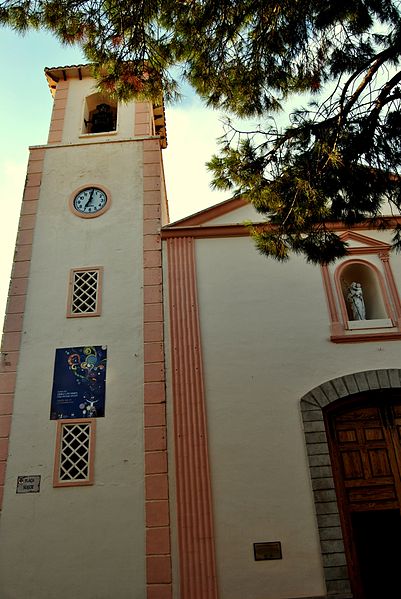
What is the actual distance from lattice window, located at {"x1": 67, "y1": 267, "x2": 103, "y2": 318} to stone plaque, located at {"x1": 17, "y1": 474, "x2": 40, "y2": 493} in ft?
8.49

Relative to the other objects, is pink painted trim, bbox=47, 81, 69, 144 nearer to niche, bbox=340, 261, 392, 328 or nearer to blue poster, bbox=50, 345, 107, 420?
blue poster, bbox=50, 345, 107, 420

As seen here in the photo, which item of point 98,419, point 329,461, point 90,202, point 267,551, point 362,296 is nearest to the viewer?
point 267,551

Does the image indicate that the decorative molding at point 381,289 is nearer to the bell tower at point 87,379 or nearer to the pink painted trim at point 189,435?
the pink painted trim at point 189,435

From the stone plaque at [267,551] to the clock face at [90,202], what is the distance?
6.25 meters

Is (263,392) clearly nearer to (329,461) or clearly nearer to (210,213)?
(329,461)

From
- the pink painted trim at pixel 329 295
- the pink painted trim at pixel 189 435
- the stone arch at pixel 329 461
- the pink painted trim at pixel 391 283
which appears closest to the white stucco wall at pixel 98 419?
the pink painted trim at pixel 189 435

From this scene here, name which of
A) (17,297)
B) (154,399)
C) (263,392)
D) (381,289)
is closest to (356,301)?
(381,289)

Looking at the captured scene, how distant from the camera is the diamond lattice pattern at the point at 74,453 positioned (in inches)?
299

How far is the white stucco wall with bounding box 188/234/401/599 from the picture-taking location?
279 inches

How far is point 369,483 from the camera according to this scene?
306 inches

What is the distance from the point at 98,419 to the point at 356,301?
4.70 meters

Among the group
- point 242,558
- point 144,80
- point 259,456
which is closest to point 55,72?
point 144,80

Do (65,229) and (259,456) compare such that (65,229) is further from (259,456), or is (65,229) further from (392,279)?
(392,279)

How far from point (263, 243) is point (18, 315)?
4.51 metres
